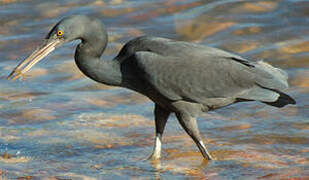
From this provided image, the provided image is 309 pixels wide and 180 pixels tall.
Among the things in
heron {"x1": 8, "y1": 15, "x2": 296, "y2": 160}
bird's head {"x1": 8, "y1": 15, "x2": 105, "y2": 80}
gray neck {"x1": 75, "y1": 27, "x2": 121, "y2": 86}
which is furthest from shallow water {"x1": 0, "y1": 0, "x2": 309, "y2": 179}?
bird's head {"x1": 8, "y1": 15, "x2": 105, "y2": 80}

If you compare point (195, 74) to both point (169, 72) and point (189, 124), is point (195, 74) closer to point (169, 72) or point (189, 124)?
point (169, 72)

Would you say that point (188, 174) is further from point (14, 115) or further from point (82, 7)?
point (82, 7)

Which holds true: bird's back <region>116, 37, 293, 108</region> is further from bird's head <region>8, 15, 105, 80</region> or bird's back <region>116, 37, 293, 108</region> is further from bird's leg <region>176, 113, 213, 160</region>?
bird's head <region>8, 15, 105, 80</region>

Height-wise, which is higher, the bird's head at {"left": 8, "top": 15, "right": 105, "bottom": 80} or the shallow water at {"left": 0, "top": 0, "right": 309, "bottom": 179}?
the bird's head at {"left": 8, "top": 15, "right": 105, "bottom": 80}

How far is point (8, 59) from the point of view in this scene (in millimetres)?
9406

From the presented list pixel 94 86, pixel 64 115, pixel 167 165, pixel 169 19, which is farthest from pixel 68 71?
pixel 167 165

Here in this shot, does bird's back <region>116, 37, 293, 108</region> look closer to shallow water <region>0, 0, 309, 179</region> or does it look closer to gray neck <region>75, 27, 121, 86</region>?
gray neck <region>75, 27, 121, 86</region>

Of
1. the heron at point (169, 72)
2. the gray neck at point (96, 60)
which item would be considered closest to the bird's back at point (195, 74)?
the heron at point (169, 72)

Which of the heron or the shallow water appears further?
the shallow water

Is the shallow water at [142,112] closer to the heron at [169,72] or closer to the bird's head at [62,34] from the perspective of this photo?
the heron at [169,72]

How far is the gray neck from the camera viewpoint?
566 cm

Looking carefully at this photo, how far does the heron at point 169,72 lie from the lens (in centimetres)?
560

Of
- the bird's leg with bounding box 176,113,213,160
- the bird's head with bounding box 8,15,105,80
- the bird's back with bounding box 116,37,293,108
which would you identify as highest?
the bird's head with bounding box 8,15,105,80

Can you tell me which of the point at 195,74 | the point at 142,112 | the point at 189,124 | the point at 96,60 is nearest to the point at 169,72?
the point at 195,74
